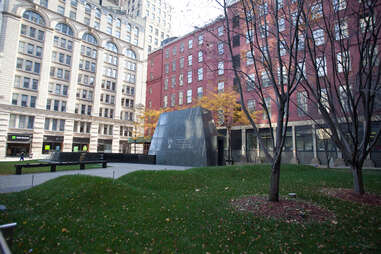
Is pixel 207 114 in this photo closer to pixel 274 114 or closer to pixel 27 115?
pixel 274 114

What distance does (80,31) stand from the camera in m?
44.6

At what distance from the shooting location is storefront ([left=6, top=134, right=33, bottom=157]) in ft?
114

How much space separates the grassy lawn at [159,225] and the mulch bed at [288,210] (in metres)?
0.30

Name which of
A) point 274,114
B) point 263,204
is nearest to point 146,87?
point 274,114

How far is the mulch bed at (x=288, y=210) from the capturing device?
5.36 metres

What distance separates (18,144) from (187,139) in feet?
108

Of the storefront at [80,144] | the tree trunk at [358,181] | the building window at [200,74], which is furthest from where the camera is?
the storefront at [80,144]

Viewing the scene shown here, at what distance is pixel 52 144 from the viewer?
3978 cm

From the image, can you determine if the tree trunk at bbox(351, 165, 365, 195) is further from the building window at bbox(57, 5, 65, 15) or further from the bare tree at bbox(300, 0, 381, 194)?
the building window at bbox(57, 5, 65, 15)

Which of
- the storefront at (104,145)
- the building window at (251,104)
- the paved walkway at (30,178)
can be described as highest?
the building window at (251,104)

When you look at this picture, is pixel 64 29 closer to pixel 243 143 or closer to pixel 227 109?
pixel 227 109

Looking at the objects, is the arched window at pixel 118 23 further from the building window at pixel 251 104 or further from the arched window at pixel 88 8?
the building window at pixel 251 104

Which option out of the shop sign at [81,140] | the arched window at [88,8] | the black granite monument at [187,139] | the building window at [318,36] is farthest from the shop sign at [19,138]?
the building window at [318,36]

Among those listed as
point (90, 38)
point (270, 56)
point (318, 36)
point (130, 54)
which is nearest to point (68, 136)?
point (90, 38)
